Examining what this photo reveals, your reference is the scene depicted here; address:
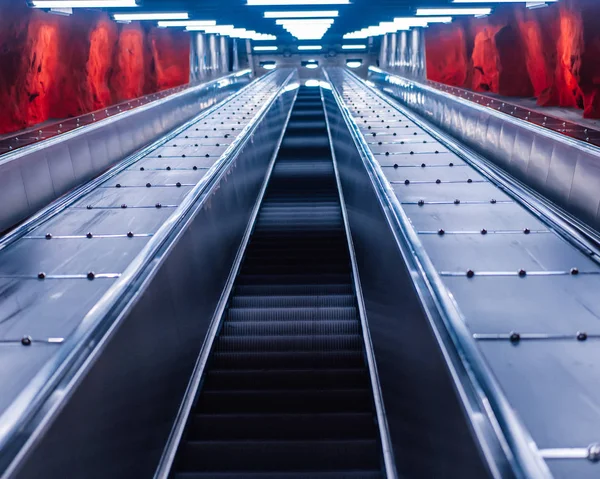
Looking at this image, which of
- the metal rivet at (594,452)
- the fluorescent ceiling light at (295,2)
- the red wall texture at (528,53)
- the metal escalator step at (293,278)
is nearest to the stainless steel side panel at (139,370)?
the metal escalator step at (293,278)

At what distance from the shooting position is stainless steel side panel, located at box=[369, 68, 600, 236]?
540 centimetres

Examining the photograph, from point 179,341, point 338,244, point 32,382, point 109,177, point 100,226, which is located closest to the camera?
point 32,382

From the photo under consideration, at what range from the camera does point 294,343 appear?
16.4 feet

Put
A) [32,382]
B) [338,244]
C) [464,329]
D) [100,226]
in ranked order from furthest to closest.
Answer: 1. [338,244]
2. [100,226]
3. [464,329]
4. [32,382]

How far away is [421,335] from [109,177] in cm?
476

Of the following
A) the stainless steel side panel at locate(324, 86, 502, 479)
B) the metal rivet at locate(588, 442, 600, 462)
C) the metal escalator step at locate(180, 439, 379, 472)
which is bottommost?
the metal escalator step at locate(180, 439, 379, 472)

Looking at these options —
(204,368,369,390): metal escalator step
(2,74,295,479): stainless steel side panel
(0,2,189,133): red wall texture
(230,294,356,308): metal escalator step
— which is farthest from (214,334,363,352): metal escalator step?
(0,2,189,133): red wall texture

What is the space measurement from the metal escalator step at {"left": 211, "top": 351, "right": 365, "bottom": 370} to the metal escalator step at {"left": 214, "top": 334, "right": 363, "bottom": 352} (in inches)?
7.1

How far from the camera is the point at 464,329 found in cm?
270

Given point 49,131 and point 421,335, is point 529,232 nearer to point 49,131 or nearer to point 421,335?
point 421,335

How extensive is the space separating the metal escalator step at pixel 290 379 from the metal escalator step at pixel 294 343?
0.50 m

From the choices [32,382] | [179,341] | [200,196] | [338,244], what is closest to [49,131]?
[200,196]

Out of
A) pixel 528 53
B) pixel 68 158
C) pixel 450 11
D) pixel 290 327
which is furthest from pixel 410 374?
pixel 528 53

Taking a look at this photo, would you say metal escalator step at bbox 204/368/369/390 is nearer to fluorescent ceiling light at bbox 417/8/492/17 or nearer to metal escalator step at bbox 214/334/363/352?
metal escalator step at bbox 214/334/363/352
